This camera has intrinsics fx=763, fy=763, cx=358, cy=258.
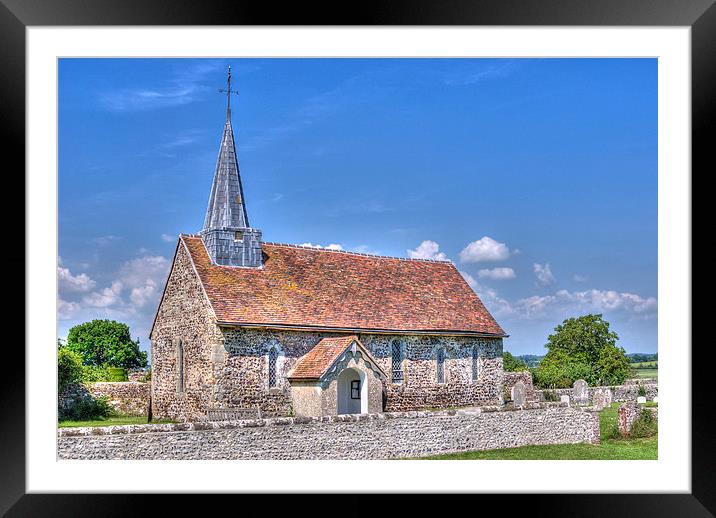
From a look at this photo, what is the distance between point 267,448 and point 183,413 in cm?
755

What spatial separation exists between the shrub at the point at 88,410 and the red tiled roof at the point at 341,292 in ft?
21.0

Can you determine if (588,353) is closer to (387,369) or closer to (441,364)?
(441,364)

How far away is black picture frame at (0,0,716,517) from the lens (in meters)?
7.60

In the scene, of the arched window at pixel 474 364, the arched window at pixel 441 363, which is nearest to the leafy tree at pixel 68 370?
the arched window at pixel 441 363

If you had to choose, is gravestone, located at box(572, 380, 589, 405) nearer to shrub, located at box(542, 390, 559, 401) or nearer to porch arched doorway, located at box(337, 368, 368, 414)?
shrub, located at box(542, 390, 559, 401)

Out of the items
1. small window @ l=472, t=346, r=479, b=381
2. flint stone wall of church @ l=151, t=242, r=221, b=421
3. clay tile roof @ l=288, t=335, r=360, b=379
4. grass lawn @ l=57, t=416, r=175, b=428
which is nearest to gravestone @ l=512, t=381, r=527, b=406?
small window @ l=472, t=346, r=479, b=381

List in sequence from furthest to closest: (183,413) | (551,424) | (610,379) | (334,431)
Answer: (610,379) < (183,413) < (551,424) < (334,431)

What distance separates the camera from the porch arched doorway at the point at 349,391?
23.0 metres

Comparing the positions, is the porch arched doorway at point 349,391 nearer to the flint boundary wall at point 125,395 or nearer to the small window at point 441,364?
the small window at point 441,364
